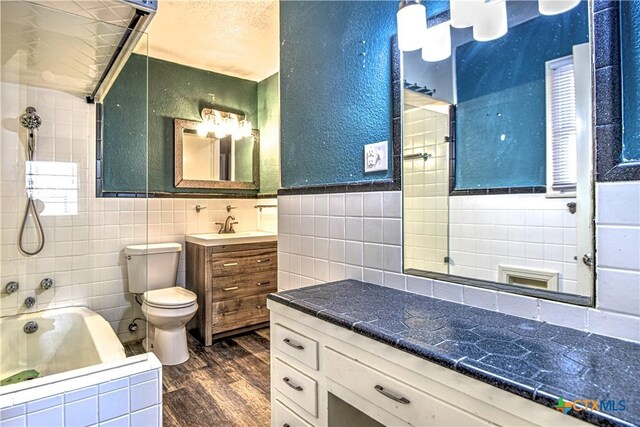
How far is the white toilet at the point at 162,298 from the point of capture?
243cm

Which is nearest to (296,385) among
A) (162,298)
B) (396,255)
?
(396,255)

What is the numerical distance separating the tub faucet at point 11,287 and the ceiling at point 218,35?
1814 millimetres

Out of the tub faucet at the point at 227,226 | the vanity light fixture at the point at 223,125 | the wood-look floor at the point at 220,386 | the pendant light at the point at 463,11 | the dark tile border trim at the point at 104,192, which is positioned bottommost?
the wood-look floor at the point at 220,386

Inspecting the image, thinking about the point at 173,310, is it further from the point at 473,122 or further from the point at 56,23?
the point at 473,122

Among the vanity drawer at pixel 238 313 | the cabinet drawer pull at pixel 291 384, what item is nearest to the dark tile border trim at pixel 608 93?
the cabinet drawer pull at pixel 291 384

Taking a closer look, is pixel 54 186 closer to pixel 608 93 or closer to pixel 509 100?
pixel 509 100

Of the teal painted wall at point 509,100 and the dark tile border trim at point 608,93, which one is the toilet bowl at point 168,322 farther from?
the dark tile border trim at point 608,93

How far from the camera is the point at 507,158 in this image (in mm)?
1207

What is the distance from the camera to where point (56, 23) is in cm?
183

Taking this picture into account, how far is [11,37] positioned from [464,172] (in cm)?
253

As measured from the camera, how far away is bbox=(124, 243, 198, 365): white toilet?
2428mm

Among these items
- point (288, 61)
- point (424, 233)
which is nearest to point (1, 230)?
point (288, 61)

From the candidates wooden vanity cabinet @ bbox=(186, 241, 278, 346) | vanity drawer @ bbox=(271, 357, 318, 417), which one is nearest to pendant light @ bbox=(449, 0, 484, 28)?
vanity drawer @ bbox=(271, 357, 318, 417)

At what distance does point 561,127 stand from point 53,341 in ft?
9.34
